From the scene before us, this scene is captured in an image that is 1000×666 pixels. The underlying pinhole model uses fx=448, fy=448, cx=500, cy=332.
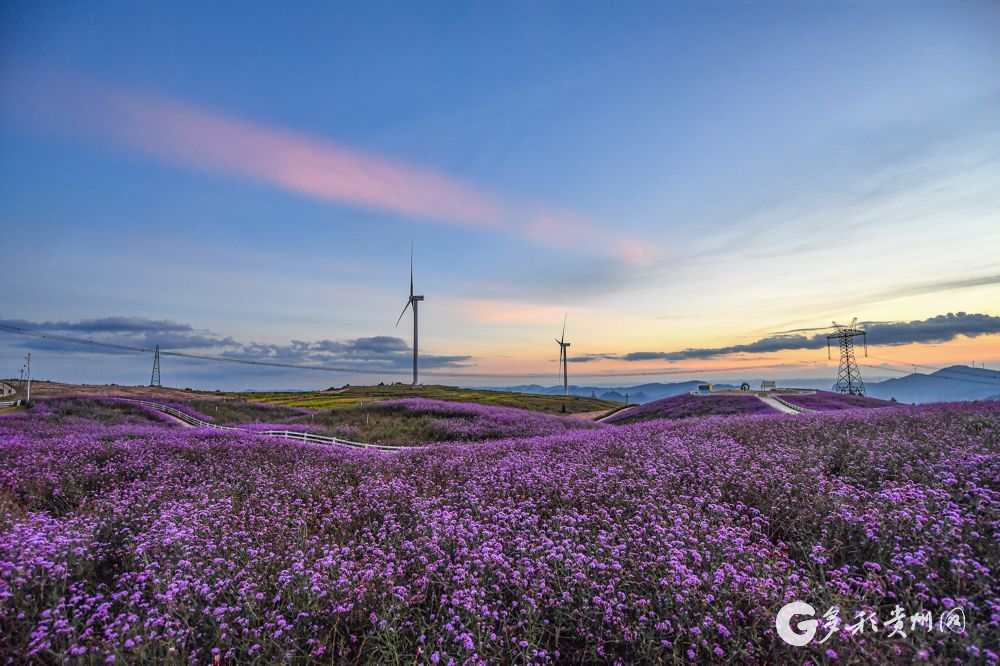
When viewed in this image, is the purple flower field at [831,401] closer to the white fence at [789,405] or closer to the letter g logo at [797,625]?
the white fence at [789,405]

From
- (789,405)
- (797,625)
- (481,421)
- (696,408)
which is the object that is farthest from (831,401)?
(797,625)

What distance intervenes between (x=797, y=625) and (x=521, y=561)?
2606 mm

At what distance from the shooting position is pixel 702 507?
7000 millimetres

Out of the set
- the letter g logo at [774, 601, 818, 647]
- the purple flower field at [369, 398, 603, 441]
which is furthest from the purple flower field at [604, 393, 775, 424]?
the letter g logo at [774, 601, 818, 647]

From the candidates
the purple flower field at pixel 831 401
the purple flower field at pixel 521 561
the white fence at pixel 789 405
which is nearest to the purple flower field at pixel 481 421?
the white fence at pixel 789 405

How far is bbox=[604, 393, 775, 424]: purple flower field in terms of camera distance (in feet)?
117

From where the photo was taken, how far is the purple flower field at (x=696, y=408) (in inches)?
1403

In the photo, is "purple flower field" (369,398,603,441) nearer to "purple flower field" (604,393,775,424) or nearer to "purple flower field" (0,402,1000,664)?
"purple flower field" (604,393,775,424)

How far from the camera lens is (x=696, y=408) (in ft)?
124

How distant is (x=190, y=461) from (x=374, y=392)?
58184mm

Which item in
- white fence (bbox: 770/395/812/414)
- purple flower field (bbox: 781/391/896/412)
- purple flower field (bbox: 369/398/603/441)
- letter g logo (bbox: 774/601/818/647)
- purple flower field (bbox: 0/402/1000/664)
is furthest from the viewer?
purple flower field (bbox: 781/391/896/412)

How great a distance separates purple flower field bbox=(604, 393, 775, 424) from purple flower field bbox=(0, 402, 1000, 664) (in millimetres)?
27218

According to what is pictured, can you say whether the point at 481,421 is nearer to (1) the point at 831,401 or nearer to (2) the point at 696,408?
(2) the point at 696,408

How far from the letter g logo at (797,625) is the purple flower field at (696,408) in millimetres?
32548
